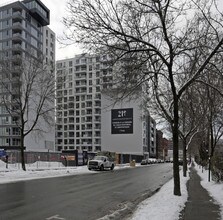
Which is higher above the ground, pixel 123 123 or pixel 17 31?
pixel 17 31

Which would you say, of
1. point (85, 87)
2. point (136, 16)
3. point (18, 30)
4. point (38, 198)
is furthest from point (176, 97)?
point (85, 87)

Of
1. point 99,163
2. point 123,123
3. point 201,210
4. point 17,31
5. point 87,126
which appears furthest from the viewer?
point 87,126

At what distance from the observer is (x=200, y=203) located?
14906 millimetres

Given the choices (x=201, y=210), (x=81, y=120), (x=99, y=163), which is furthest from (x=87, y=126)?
(x=201, y=210)

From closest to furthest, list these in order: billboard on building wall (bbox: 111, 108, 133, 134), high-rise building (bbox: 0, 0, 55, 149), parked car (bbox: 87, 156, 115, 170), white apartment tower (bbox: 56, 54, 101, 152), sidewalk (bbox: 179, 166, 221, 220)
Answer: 1. sidewalk (bbox: 179, 166, 221, 220)
2. parked car (bbox: 87, 156, 115, 170)
3. billboard on building wall (bbox: 111, 108, 133, 134)
4. high-rise building (bbox: 0, 0, 55, 149)
5. white apartment tower (bbox: 56, 54, 101, 152)

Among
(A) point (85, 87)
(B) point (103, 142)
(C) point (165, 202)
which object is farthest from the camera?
(A) point (85, 87)

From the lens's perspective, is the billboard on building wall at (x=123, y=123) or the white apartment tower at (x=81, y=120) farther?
the white apartment tower at (x=81, y=120)

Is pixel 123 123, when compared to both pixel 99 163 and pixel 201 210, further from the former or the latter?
pixel 201 210

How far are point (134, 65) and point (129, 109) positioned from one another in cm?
6491

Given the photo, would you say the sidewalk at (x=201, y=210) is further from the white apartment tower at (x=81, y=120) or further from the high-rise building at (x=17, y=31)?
the white apartment tower at (x=81, y=120)

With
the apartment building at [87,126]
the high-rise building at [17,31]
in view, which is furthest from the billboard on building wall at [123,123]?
the apartment building at [87,126]

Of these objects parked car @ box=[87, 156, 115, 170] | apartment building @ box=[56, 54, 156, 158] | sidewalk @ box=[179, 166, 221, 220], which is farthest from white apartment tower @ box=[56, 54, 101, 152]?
sidewalk @ box=[179, 166, 221, 220]

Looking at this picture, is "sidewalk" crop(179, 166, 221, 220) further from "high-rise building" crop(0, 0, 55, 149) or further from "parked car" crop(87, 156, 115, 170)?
"high-rise building" crop(0, 0, 55, 149)

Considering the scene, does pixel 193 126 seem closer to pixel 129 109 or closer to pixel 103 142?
pixel 129 109
